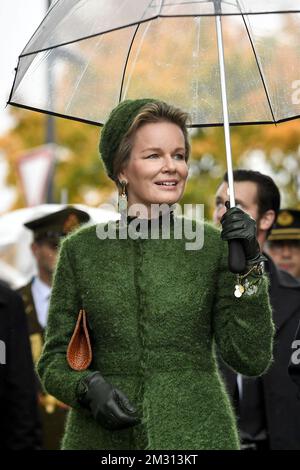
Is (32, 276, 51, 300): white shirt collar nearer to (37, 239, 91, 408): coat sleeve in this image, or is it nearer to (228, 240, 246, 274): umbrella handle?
(37, 239, 91, 408): coat sleeve

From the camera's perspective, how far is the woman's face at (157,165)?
4.29 m

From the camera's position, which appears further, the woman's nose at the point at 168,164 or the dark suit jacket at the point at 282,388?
the dark suit jacket at the point at 282,388

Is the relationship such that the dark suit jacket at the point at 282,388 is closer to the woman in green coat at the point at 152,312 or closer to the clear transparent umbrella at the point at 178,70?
the clear transparent umbrella at the point at 178,70

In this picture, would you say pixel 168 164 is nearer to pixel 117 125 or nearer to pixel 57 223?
pixel 117 125

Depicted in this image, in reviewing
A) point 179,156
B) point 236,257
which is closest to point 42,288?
point 179,156

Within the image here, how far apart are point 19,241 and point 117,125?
23.9ft

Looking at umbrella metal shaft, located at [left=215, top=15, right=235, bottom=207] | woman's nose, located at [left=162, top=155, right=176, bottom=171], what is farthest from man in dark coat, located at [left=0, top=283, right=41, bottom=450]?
umbrella metal shaft, located at [left=215, top=15, right=235, bottom=207]

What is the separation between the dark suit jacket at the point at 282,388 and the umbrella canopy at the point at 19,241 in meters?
2.88

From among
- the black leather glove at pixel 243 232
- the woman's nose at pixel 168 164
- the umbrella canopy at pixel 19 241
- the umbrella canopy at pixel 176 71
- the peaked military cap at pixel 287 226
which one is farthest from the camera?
the umbrella canopy at pixel 19 241

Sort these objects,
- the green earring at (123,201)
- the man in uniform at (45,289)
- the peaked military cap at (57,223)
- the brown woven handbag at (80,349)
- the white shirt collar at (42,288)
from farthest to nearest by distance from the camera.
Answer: the peaked military cap at (57,223) < the white shirt collar at (42,288) < the man in uniform at (45,289) < the green earring at (123,201) < the brown woven handbag at (80,349)

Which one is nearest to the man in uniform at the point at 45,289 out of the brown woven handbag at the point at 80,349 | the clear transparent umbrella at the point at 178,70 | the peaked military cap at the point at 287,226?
the peaked military cap at the point at 287,226

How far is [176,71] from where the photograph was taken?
195 inches

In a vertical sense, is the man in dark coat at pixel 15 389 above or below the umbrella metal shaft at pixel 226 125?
below
